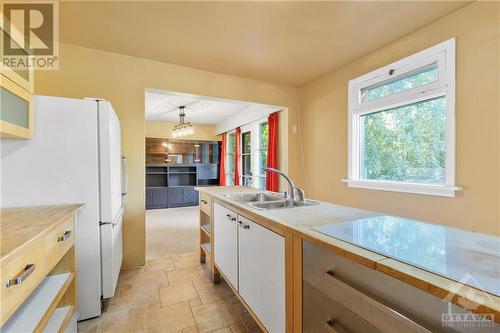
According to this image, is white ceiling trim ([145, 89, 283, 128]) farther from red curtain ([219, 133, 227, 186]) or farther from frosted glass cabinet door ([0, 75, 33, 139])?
frosted glass cabinet door ([0, 75, 33, 139])

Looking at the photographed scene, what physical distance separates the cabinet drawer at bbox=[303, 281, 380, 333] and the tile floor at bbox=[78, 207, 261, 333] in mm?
795

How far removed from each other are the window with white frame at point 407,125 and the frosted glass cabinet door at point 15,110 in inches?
119

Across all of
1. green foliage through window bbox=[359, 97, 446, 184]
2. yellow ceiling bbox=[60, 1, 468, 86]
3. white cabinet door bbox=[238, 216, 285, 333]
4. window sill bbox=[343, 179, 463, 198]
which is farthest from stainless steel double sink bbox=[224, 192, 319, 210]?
yellow ceiling bbox=[60, 1, 468, 86]

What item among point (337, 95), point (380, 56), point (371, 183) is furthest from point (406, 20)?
point (371, 183)

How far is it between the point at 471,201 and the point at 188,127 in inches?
184

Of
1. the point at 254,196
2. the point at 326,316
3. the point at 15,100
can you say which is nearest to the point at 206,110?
the point at 254,196

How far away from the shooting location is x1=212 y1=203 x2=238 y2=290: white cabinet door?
1733 millimetres

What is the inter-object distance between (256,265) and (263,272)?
89mm

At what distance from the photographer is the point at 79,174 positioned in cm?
161

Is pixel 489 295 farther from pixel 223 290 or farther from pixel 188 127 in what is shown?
pixel 188 127

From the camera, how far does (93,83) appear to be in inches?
97.3

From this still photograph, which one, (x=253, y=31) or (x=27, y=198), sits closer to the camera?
(x=27, y=198)

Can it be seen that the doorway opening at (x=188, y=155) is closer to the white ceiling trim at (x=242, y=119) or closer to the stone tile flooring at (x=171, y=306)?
the white ceiling trim at (x=242, y=119)

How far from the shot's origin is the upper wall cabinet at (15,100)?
1220 mm
